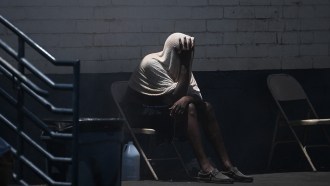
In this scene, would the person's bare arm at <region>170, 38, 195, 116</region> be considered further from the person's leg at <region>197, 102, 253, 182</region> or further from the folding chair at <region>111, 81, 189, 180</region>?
the folding chair at <region>111, 81, 189, 180</region>

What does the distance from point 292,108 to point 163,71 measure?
1788mm

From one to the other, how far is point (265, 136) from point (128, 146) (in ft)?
5.70

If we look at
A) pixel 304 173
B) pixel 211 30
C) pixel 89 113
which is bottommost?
pixel 304 173

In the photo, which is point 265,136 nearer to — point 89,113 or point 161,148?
point 161,148

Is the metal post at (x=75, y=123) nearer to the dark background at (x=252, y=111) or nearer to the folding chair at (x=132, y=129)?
the folding chair at (x=132, y=129)

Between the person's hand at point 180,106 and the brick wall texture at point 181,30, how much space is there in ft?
2.68

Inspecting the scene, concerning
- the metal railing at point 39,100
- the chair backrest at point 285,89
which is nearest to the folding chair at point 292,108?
the chair backrest at point 285,89

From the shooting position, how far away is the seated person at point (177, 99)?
28.8ft

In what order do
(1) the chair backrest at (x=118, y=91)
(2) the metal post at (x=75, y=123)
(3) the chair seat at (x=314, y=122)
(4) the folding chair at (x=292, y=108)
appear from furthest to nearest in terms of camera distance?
(4) the folding chair at (x=292, y=108), (3) the chair seat at (x=314, y=122), (1) the chair backrest at (x=118, y=91), (2) the metal post at (x=75, y=123)

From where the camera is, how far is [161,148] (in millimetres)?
9570

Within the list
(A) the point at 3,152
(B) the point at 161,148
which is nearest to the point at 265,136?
(B) the point at 161,148

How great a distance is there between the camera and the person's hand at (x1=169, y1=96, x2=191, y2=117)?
8.75m

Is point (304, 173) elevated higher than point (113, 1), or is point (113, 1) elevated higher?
point (113, 1)

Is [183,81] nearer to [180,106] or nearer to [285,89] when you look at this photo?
[180,106]
